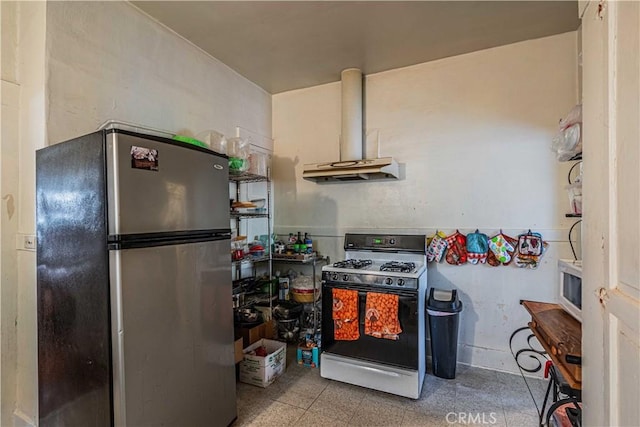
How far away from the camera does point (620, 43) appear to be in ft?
2.18

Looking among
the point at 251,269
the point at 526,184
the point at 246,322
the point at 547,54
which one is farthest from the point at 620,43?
the point at 251,269

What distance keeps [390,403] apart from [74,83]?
294 cm

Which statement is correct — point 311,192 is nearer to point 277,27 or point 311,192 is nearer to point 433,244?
point 433,244

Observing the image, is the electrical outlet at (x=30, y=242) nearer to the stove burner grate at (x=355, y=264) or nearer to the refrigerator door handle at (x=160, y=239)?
the refrigerator door handle at (x=160, y=239)

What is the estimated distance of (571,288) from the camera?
138 cm

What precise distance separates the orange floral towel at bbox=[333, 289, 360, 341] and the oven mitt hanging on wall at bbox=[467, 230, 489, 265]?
1.12 metres

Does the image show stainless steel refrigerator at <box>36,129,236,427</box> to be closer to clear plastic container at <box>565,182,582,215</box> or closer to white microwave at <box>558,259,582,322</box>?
white microwave at <box>558,259,582,322</box>

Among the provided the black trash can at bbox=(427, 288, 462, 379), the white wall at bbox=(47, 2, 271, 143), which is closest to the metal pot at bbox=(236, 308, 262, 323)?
the black trash can at bbox=(427, 288, 462, 379)

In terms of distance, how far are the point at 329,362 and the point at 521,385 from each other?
5.03ft

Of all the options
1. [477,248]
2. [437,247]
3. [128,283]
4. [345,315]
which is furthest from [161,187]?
[477,248]

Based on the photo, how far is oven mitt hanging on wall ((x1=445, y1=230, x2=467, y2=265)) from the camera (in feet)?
9.02

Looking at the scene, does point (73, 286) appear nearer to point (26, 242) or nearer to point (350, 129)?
point (26, 242)

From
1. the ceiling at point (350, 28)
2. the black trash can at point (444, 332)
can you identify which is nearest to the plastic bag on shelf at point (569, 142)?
the ceiling at point (350, 28)

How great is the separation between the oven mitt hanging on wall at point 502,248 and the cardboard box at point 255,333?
2156mm
